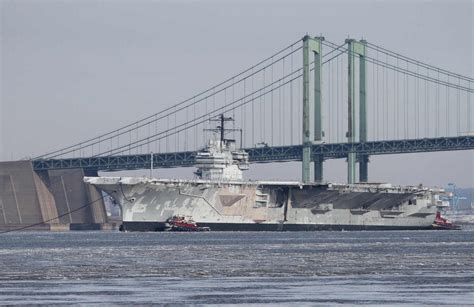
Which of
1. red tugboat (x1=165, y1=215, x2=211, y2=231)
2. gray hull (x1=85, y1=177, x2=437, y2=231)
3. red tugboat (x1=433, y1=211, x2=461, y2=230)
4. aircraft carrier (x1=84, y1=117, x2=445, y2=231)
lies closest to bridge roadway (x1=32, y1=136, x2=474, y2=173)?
red tugboat (x1=433, y1=211, x2=461, y2=230)

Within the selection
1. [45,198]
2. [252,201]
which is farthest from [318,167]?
[45,198]

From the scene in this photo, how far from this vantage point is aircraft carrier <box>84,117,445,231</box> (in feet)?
268

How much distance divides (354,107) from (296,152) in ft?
20.6

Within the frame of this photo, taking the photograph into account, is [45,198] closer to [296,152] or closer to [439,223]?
[296,152]

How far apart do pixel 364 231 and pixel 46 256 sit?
137ft

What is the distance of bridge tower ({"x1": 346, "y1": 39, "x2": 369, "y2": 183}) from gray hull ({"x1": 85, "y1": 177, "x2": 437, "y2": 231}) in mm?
10336

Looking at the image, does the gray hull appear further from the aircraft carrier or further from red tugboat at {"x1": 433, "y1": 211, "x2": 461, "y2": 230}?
red tugboat at {"x1": 433, "y1": 211, "x2": 461, "y2": 230}

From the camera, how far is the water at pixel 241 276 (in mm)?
29047

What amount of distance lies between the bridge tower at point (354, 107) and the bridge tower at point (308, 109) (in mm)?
2196

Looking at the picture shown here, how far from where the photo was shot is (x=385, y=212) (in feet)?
292

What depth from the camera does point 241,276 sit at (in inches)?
1404

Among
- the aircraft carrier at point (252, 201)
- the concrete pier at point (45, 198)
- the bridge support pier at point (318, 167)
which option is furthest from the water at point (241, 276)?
the concrete pier at point (45, 198)

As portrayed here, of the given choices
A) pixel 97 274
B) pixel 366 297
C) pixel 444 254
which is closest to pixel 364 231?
pixel 444 254

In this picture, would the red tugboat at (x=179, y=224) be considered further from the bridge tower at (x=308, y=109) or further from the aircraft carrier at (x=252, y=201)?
the bridge tower at (x=308, y=109)
